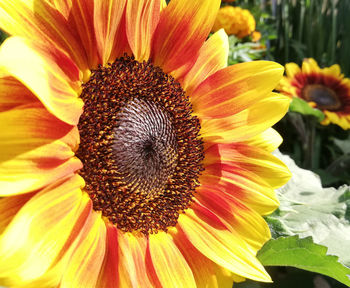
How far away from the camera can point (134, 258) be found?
440mm

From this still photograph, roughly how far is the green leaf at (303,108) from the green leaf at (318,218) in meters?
0.45

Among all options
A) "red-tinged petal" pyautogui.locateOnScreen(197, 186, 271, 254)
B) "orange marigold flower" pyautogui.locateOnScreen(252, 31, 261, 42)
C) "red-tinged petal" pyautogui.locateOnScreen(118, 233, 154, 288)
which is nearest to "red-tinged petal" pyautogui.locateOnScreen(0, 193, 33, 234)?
"red-tinged petal" pyautogui.locateOnScreen(118, 233, 154, 288)

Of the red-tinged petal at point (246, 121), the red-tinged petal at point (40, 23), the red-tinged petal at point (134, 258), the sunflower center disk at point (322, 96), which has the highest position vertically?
the red-tinged petal at point (40, 23)

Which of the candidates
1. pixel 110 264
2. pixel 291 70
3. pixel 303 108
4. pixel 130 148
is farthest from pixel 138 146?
pixel 291 70

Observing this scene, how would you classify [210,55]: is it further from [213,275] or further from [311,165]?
[311,165]

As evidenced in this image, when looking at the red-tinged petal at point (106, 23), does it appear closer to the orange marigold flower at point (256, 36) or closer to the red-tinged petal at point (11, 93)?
the red-tinged petal at point (11, 93)

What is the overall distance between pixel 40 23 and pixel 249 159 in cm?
28

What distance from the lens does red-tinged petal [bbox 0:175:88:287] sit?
0.32 m

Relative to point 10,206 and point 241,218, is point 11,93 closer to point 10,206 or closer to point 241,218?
point 10,206

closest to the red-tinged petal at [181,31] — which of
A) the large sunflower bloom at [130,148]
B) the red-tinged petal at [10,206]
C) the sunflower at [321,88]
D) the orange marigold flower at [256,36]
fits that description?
the large sunflower bloom at [130,148]

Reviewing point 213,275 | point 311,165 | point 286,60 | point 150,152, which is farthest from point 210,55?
point 286,60

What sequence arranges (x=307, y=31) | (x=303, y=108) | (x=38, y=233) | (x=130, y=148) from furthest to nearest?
(x=307, y=31) < (x=303, y=108) < (x=130, y=148) < (x=38, y=233)

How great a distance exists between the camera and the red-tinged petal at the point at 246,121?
1.72 feet

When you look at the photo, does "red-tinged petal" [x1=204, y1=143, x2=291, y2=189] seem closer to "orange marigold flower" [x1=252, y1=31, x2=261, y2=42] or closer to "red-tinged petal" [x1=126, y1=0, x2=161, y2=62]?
"red-tinged petal" [x1=126, y1=0, x2=161, y2=62]
